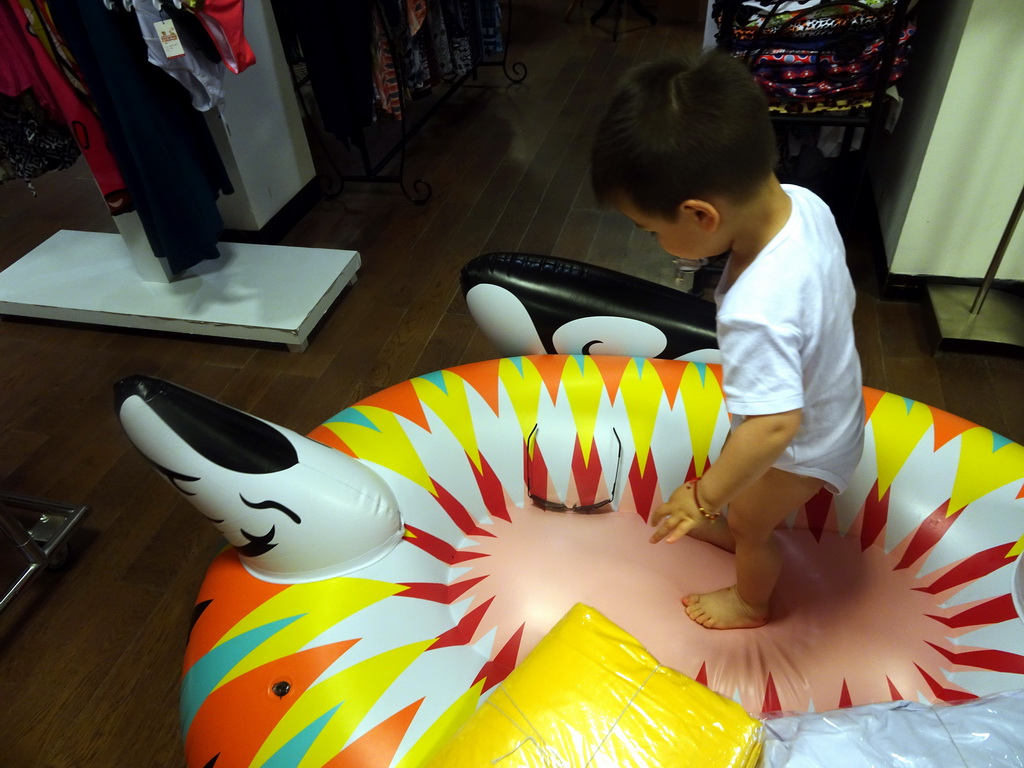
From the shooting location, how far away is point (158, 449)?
1084mm

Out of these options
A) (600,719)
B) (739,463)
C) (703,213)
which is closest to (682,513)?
(739,463)

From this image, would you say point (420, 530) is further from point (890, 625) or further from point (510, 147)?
point (510, 147)

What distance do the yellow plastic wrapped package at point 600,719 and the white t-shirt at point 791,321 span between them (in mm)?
340

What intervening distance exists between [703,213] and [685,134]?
0.10m

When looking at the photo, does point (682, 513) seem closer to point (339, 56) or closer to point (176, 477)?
point (176, 477)

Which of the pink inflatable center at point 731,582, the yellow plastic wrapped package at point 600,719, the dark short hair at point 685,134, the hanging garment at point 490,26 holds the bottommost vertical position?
the pink inflatable center at point 731,582

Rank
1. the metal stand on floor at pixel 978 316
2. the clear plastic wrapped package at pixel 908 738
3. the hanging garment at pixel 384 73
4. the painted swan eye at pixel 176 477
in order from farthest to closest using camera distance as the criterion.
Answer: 1. the hanging garment at pixel 384 73
2. the metal stand on floor at pixel 978 316
3. the painted swan eye at pixel 176 477
4. the clear plastic wrapped package at pixel 908 738

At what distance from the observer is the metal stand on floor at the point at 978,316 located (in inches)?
76.0

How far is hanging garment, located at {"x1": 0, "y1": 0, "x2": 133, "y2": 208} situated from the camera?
1.74 meters

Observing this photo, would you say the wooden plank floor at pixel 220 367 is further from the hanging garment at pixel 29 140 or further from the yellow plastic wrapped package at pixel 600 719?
the yellow plastic wrapped package at pixel 600 719

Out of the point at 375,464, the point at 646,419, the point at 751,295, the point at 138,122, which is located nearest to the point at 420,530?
the point at 375,464

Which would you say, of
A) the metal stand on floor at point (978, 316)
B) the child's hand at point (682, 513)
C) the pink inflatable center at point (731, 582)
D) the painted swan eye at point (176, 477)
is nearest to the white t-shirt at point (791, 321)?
the child's hand at point (682, 513)

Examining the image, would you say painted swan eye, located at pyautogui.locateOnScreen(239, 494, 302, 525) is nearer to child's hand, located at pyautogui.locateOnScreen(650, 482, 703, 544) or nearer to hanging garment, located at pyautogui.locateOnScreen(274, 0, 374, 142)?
child's hand, located at pyautogui.locateOnScreen(650, 482, 703, 544)

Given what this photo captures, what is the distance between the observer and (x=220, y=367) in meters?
2.17
